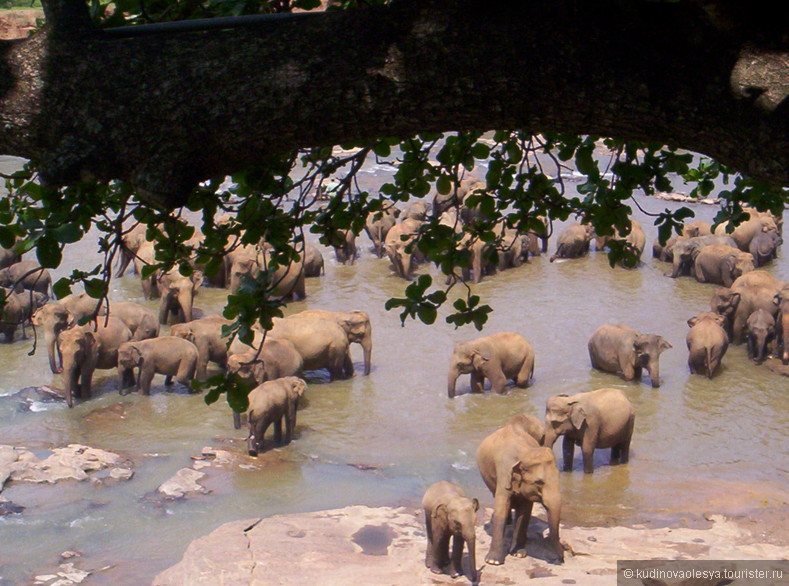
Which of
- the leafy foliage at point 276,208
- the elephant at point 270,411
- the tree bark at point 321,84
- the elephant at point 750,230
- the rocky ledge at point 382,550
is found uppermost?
the tree bark at point 321,84

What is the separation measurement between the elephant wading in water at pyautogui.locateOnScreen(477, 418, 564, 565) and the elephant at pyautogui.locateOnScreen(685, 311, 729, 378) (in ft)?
16.6

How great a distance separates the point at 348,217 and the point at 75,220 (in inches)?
62.6

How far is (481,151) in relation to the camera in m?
4.55

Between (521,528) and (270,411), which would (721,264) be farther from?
(521,528)

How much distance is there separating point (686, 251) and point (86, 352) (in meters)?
10.3

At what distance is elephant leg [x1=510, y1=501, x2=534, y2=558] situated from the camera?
8.53 m

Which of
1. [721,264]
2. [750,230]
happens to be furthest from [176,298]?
[750,230]

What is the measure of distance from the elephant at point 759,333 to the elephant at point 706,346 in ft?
1.94

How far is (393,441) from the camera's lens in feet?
37.1

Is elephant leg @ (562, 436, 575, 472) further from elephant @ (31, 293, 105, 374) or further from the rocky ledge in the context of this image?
elephant @ (31, 293, 105, 374)

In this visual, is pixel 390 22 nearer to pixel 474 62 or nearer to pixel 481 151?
pixel 474 62

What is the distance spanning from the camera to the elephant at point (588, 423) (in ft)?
34.2

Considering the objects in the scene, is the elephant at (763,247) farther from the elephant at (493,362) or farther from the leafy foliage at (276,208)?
the leafy foliage at (276,208)

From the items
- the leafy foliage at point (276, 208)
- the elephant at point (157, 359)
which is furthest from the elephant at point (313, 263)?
the leafy foliage at point (276, 208)
